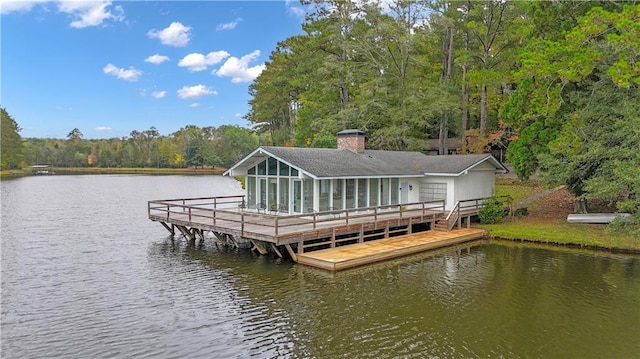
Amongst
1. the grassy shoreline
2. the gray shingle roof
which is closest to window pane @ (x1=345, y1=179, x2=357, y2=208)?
the gray shingle roof

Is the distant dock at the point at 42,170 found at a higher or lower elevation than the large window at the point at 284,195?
higher

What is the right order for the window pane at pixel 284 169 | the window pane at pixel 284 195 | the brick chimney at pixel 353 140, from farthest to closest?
1. the brick chimney at pixel 353 140
2. the window pane at pixel 284 195
3. the window pane at pixel 284 169

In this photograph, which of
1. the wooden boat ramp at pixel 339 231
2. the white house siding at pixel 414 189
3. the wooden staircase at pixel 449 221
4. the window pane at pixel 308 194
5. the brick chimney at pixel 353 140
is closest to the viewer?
the wooden boat ramp at pixel 339 231

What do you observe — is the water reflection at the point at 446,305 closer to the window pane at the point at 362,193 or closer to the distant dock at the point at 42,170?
the window pane at the point at 362,193

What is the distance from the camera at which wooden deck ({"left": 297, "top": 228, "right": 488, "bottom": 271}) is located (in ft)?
44.9

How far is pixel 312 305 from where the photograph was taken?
10.4 meters

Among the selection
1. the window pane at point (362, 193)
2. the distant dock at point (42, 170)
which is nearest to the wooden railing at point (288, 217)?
the window pane at point (362, 193)

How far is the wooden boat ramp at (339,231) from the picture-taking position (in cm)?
1427

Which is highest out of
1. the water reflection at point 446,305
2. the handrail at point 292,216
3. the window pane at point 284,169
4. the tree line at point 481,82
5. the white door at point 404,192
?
the tree line at point 481,82

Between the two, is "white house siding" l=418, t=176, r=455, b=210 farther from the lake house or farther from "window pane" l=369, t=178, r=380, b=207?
"window pane" l=369, t=178, r=380, b=207

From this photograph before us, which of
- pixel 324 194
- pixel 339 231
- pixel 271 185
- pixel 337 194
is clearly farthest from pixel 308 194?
pixel 339 231

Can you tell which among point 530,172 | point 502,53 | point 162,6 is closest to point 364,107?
point 502,53

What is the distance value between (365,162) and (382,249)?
611 centimetres

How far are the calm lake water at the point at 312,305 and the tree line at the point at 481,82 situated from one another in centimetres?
516
